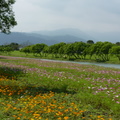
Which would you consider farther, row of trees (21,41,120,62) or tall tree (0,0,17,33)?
row of trees (21,41,120,62)

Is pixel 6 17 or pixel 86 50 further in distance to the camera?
pixel 86 50

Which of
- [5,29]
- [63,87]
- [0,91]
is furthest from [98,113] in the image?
[5,29]

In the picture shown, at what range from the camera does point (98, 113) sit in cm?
779

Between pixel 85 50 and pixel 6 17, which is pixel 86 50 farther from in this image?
pixel 6 17

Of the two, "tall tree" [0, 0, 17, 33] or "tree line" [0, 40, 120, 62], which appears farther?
"tree line" [0, 40, 120, 62]

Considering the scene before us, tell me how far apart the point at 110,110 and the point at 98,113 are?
0.81m

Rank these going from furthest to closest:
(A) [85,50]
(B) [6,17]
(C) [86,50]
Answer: (A) [85,50] → (C) [86,50] → (B) [6,17]

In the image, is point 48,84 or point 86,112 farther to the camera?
point 48,84

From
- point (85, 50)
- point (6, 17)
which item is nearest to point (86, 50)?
point (85, 50)

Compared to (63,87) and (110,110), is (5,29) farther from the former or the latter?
(110,110)

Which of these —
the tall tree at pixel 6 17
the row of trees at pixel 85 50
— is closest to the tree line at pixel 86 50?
the row of trees at pixel 85 50

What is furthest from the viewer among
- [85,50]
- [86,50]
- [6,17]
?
[85,50]

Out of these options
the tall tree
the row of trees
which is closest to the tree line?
the row of trees

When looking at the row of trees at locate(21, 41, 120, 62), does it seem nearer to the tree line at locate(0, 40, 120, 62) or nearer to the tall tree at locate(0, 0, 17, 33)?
the tree line at locate(0, 40, 120, 62)
